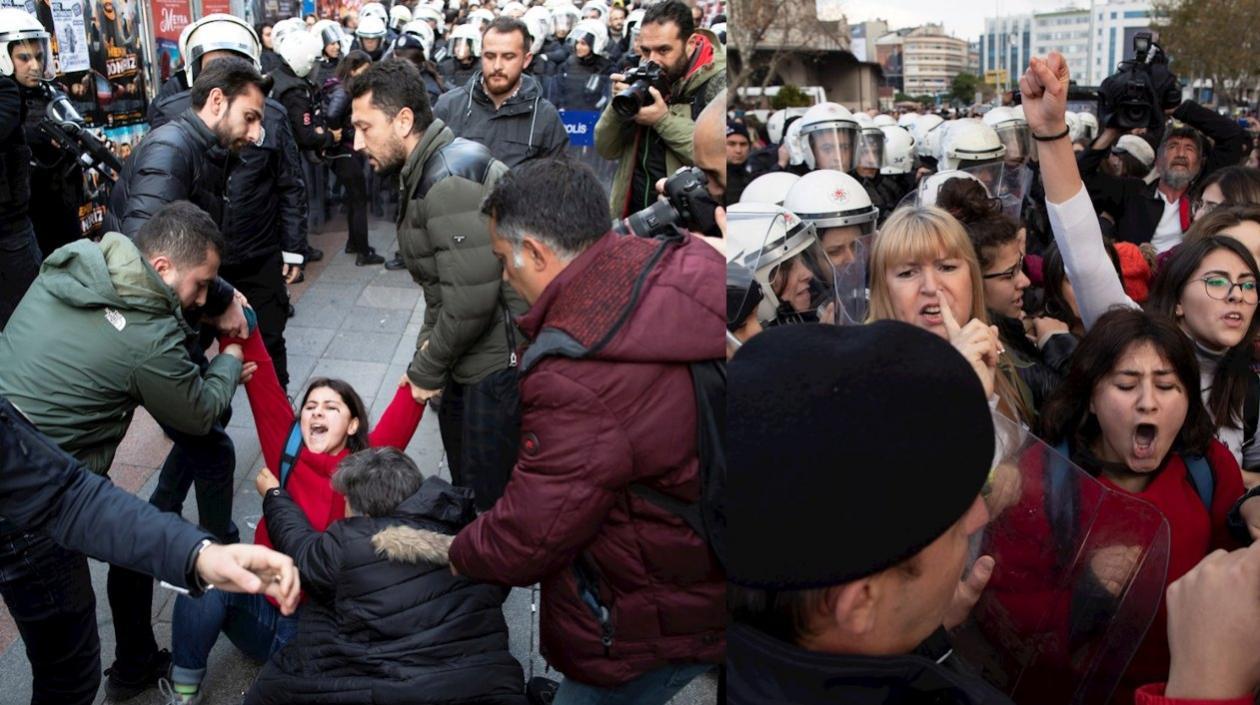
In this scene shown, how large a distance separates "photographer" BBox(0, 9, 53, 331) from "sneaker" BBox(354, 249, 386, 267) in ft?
4.17

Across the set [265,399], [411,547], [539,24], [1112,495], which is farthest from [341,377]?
[539,24]

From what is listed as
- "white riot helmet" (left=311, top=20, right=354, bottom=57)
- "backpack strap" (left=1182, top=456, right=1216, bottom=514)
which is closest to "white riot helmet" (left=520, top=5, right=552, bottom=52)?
"white riot helmet" (left=311, top=20, right=354, bottom=57)

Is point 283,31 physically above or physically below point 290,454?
above

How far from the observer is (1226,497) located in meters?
1.39

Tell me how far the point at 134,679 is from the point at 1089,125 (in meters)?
2.63

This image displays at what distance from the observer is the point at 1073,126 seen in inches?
55.9

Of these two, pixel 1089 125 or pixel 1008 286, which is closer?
pixel 1008 286

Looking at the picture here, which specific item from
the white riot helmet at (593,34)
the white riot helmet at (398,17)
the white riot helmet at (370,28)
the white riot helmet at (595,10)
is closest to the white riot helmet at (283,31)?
the white riot helmet at (370,28)

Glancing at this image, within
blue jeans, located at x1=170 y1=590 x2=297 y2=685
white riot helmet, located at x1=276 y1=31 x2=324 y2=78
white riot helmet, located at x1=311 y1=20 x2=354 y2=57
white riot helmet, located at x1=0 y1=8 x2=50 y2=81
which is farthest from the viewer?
white riot helmet, located at x1=311 y1=20 x2=354 y2=57

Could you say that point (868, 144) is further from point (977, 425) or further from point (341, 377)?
point (341, 377)

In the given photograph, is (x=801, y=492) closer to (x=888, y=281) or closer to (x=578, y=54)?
(x=888, y=281)

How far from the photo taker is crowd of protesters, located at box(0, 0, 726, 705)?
1.56m

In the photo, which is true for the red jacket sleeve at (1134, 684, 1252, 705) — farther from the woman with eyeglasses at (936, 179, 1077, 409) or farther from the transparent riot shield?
the woman with eyeglasses at (936, 179, 1077, 409)

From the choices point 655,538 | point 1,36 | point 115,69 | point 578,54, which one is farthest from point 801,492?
point 578,54
